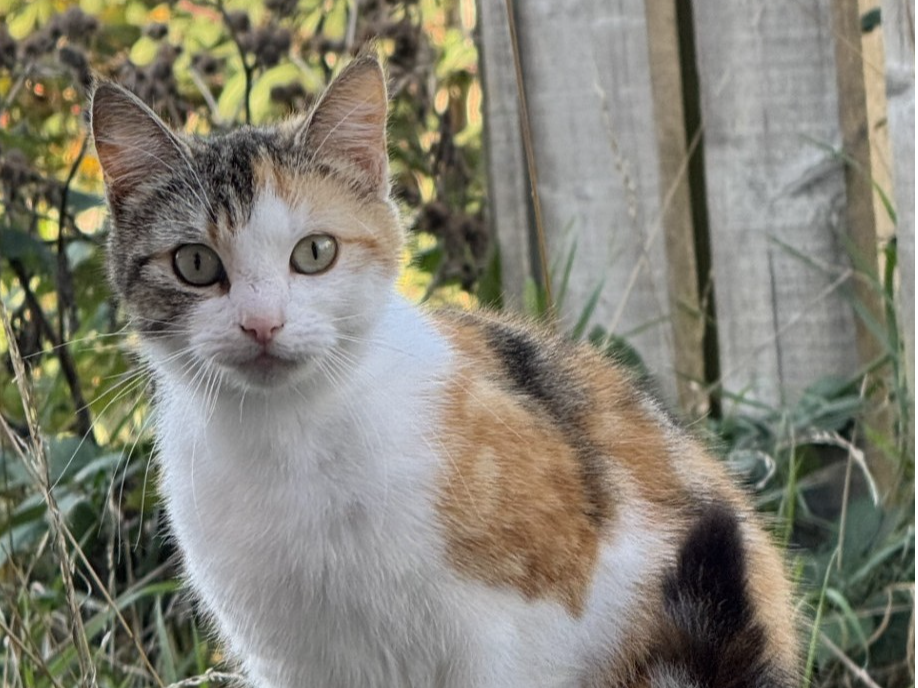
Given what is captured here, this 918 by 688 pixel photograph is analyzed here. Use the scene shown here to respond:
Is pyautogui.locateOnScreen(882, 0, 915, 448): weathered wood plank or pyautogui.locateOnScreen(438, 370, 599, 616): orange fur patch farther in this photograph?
pyautogui.locateOnScreen(882, 0, 915, 448): weathered wood plank

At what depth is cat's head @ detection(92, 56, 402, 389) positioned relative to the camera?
1.62 meters

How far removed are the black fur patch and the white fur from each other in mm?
87

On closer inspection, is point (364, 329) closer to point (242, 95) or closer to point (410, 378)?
point (410, 378)

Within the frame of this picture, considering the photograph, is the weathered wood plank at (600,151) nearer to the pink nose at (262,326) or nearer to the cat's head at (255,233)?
the cat's head at (255,233)

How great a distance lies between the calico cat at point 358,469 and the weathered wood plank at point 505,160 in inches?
55.0

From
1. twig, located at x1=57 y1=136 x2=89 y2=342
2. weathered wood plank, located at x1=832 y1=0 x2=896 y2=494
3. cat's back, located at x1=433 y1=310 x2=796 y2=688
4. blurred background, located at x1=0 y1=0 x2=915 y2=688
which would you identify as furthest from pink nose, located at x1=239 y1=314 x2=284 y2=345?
weathered wood plank, located at x1=832 y1=0 x2=896 y2=494

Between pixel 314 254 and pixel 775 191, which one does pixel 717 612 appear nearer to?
pixel 314 254

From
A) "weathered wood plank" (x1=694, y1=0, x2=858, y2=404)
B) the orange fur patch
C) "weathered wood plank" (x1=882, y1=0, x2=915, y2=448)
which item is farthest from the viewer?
"weathered wood plank" (x1=694, y1=0, x2=858, y2=404)

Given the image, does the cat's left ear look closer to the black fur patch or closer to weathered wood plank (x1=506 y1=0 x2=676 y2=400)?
the black fur patch

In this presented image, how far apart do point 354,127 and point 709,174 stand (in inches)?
55.8

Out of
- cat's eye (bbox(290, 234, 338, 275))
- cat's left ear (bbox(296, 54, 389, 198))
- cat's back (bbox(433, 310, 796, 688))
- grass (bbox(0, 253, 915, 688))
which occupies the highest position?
cat's left ear (bbox(296, 54, 389, 198))

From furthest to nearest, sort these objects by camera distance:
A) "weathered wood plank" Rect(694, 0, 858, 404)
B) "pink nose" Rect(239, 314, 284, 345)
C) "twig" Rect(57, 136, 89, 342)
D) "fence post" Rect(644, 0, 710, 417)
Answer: "fence post" Rect(644, 0, 710, 417), "weathered wood plank" Rect(694, 0, 858, 404), "twig" Rect(57, 136, 89, 342), "pink nose" Rect(239, 314, 284, 345)

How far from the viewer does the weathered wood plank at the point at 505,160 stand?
3186mm

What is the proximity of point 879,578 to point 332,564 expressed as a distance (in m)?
1.50
